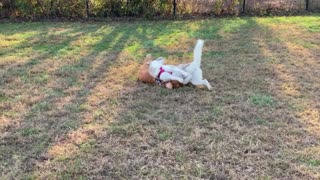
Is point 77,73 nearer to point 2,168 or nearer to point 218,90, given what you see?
point 218,90

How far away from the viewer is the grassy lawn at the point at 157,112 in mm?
2609

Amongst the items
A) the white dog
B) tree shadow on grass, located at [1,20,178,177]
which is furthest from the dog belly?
tree shadow on grass, located at [1,20,178,177]

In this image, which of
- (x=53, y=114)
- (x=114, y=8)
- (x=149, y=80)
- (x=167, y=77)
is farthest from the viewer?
(x=114, y=8)

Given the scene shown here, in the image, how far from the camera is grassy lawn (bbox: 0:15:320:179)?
261cm

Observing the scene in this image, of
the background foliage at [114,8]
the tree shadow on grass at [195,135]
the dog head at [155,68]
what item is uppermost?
the background foliage at [114,8]

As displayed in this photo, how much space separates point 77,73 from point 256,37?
3009 mm

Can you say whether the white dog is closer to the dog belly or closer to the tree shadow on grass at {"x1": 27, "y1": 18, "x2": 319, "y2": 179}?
the dog belly

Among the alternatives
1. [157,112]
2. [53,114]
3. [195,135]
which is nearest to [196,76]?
[157,112]

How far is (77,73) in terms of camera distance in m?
4.52

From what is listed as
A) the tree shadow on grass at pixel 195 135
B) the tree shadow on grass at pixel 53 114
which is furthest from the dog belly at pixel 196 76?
the tree shadow on grass at pixel 53 114

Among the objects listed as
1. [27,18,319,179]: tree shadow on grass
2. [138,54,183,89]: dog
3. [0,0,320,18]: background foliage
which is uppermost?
[0,0,320,18]: background foliage

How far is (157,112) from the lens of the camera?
3418 millimetres

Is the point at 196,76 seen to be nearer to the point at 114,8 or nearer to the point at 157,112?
the point at 157,112

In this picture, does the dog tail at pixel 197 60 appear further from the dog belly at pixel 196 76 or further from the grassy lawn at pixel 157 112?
the grassy lawn at pixel 157 112
